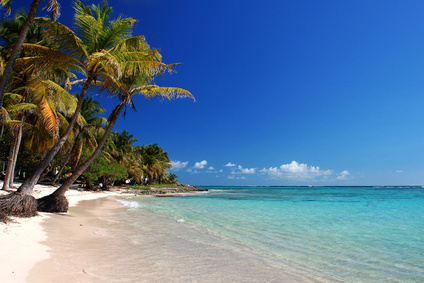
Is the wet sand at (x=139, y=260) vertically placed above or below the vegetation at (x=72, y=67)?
below

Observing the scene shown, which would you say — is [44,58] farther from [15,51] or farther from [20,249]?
[20,249]

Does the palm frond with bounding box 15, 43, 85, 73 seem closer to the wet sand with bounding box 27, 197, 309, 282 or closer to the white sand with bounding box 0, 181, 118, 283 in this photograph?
the white sand with bounding box 0, 181, 118, 283

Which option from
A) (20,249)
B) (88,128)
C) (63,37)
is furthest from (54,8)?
(88,128)

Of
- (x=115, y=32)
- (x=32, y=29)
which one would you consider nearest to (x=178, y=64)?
(x=115, y=32)

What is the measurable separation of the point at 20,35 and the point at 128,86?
5.02m

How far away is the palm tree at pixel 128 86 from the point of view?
9.87 m

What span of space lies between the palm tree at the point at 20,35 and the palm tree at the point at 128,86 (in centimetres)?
236

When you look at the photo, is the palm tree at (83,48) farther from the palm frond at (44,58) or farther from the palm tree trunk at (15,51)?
the palm tree trunk at (15,51)

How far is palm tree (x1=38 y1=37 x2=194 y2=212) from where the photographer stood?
32.4 ft

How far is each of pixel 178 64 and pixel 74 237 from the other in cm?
773

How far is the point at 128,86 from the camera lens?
37.1 feet

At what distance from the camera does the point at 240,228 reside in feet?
31.5

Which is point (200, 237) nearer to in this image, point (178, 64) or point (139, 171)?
point (178, 64)

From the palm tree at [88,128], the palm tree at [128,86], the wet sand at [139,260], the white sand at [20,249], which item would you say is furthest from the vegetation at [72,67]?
the palm tree at [88,128]
